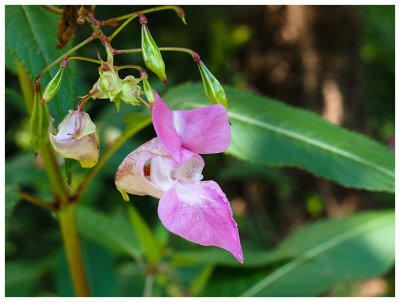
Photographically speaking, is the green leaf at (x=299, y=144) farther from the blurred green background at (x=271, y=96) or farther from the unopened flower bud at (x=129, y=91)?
the blurred green background at (x=271, y=96)

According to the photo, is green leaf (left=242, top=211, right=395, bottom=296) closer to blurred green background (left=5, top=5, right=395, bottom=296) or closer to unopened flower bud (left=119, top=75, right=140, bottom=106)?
blurred green background (left=5, top=5, right=395, bottom=296)

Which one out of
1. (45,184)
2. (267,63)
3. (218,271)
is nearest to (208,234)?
(218,271)

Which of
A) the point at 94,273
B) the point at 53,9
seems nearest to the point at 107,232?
the point at 94,273

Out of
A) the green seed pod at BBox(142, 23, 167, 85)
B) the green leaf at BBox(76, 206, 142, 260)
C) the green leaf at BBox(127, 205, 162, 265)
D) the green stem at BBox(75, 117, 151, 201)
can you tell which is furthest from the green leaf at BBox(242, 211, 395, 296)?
the green seed pod at BBox(142, 23, 167, 85)

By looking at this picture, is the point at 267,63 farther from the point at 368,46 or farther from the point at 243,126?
the point at 368,46

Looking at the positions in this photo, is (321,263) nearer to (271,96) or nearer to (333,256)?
(333,256)
